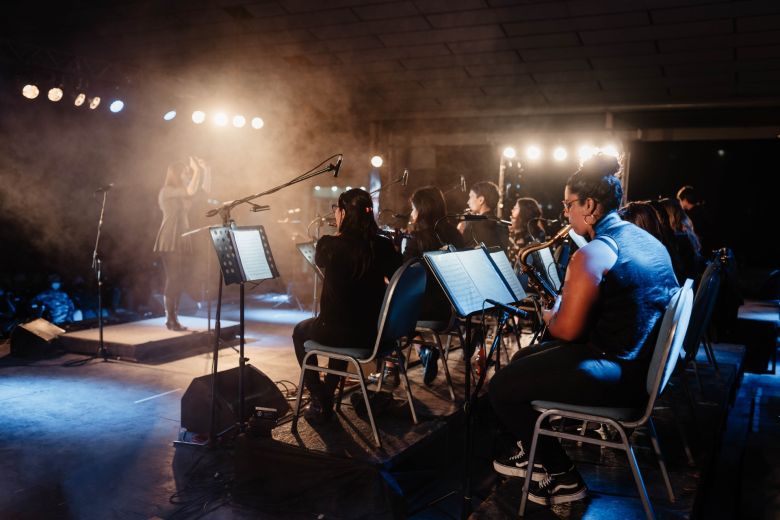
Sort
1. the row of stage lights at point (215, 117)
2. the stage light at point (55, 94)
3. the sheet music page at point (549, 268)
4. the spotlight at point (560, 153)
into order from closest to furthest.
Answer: the sheet music page at point (549, 268)
the stage light at point (55, 94)
the row of stage lights at point (215, 117)
the spotlight at point (560, 153)

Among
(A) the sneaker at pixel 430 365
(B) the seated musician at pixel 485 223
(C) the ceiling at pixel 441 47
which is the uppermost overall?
(C) the ceiling at pixel 441 47

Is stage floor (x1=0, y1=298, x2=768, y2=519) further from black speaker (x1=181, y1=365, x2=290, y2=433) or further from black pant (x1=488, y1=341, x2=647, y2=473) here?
black pant (x1=488, y1=341, x2=647, y2=473)

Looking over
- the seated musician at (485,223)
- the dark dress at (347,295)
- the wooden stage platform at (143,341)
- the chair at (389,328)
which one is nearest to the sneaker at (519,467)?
the chair at (389,328)

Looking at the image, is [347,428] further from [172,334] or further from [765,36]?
[765,36]

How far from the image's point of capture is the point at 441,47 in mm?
7199

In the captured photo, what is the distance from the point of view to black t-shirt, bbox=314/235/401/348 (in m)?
3.19

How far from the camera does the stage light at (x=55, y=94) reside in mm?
6973

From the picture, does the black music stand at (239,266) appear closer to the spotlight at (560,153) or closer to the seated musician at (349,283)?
the seated musician at (349,283)

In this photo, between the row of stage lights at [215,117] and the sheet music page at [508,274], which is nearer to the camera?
the sheet music page at [508,274]

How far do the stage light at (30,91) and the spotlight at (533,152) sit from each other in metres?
7.02

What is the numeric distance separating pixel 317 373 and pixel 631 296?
5.97 ft

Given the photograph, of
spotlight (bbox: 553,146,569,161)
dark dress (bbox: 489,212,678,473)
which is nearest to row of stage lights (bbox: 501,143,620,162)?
spotlight (bbox: 553,146,569,161)

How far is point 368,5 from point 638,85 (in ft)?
13.3

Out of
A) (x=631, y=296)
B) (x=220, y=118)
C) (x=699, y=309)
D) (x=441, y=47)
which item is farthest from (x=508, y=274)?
(x=220, y=118)
